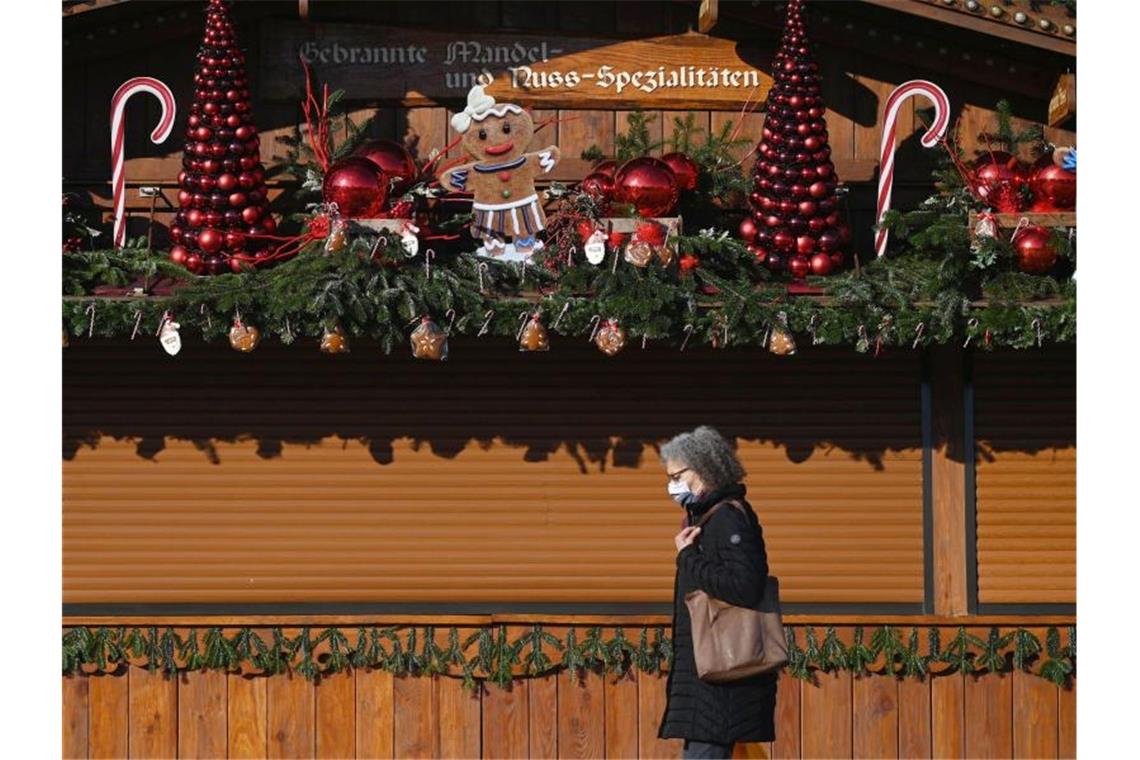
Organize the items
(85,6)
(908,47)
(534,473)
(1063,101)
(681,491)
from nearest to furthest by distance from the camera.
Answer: (681,491) < (85,6) < (1063,101) < (534,473) < (908,47)

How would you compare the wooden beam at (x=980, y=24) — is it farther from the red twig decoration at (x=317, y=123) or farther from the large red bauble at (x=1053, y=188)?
the red twig decoration at (x=317, y=123)

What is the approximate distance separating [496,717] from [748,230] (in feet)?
10.1

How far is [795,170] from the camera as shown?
32.8 feet

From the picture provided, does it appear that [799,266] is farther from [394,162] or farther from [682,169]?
[394,162]

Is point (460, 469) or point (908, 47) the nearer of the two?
point (460, 469)

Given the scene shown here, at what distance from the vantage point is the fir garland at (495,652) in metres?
10.2

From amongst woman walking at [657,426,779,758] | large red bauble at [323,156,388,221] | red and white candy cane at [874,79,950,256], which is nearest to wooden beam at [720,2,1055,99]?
red and white candy cane at [874,79,950,256]

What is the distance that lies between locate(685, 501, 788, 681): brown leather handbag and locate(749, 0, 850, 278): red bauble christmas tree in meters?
3.25

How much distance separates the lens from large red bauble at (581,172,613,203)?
9.82m

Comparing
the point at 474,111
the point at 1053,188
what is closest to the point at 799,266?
the point at 1053,188

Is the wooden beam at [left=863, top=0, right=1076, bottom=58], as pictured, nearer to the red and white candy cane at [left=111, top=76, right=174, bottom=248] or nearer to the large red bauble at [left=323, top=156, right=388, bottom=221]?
the large red bauble at [left=323, top=156, right=388, bottom=221]

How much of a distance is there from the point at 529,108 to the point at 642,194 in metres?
1.21

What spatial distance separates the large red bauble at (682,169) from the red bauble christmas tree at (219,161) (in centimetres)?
230

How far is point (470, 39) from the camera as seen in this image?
1068 centimetres
